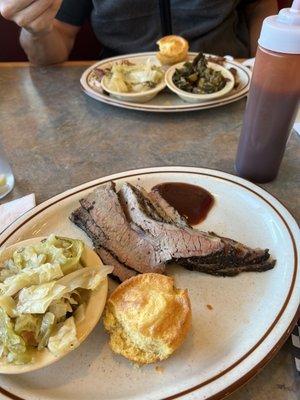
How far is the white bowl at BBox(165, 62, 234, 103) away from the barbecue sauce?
26.5 inches

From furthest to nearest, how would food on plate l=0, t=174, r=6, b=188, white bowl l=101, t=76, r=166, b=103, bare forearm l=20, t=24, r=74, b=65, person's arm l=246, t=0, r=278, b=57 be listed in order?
person's arm l=246, t=0, r=278, b=57, bare forearm l=20, t=24, r=74, b=65, white bowl l=101, t=76, r=166, b=103, food on plate l=0, t=174, r=6, b=188

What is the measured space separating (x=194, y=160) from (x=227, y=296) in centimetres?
75

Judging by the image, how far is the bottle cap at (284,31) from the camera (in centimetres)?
108

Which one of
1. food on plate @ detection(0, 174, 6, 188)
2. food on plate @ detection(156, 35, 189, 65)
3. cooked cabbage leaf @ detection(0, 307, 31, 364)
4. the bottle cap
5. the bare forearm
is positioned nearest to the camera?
cooked cabbage leaf @ detection(0, 307, 31, 364)

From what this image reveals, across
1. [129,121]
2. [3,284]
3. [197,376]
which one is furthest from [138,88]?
[197,376]

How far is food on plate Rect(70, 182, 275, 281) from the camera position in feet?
3.65

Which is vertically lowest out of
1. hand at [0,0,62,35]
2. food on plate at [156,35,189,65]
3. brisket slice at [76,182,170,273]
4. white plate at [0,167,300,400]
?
white plate at [0,167,300,400]

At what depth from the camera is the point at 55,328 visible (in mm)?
896

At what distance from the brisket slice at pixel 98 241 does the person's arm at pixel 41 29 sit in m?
1.17

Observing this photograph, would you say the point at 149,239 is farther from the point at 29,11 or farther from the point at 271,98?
the point at 29,11

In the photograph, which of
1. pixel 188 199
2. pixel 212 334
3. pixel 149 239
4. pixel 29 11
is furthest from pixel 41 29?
pixel 212 334

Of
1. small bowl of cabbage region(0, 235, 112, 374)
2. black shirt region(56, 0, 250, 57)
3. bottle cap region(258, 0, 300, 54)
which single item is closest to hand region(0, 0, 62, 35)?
black shirt region(56, 0, 250, 57)

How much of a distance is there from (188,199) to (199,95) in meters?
0.75

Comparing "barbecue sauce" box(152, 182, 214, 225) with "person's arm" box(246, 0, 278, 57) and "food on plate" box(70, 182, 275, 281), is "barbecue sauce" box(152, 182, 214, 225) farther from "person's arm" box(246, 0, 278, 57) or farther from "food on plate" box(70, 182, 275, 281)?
"person's arm" box(246, 0, 278, 57)
